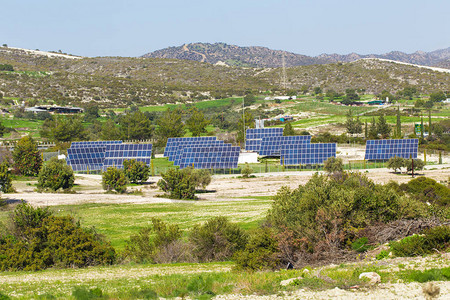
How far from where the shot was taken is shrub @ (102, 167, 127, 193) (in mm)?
55859

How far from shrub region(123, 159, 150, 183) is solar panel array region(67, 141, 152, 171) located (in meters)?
6.59

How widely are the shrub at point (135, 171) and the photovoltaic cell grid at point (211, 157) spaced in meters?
6.55

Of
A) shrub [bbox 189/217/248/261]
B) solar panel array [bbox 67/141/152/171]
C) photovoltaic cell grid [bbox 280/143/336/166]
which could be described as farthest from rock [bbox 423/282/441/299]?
solar panel array [bbox 67/141/152/171]

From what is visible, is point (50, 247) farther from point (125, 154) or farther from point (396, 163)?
point (396, 163)

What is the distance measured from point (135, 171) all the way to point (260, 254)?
4392cm

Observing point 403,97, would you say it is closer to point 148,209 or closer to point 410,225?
point 148,209

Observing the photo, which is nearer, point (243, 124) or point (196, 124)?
point (243, 124)

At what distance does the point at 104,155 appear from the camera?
74062mm

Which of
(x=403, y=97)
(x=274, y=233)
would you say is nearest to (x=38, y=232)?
(x=274, y=233)

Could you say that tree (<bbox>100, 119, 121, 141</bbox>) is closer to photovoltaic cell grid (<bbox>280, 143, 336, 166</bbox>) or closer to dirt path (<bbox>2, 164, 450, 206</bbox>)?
dirt path (<bbox>2, 164, 450, 206</bbox>)

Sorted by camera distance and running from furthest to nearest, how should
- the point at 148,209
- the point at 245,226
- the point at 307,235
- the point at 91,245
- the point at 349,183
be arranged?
the point at 148,209
the point at 245,226
the point at 349,183
the point at 91,245
the point at 307,235

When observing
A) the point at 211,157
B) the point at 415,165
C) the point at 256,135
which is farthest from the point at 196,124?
the point at 415,165

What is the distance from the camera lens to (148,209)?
44625 millimetres

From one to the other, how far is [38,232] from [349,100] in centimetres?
14010
